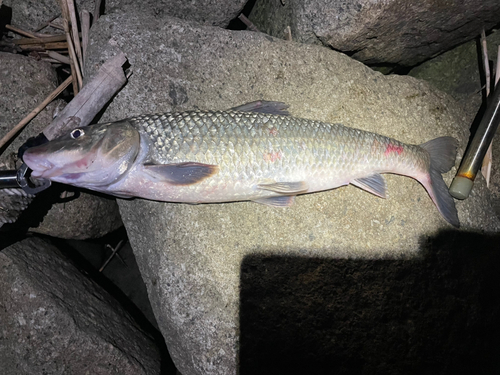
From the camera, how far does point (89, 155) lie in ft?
7.59

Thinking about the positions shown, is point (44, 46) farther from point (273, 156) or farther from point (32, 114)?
point (273, 156)

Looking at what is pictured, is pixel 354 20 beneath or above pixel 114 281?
above

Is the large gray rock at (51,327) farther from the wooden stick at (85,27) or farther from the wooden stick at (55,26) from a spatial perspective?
the wooden stick at (55,26)

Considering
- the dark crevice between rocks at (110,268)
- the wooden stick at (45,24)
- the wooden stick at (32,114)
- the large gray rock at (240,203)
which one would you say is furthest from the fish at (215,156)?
the dark crevice between rocks at (110,268)

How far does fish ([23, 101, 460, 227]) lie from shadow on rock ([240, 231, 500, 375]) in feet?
2.16

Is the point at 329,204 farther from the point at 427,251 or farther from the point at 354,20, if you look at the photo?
the point at 354,20

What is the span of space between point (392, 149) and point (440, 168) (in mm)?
556

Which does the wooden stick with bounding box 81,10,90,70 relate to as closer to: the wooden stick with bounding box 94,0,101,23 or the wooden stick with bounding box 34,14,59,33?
the wooden stick with bounding box 94,0,101,23

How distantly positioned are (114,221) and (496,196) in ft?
13.7

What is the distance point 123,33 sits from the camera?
9.41 ft

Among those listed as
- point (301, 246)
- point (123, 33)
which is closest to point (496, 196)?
point (301, 246)

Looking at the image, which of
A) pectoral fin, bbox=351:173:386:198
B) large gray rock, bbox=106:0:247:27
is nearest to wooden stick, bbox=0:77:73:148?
large gray rock, bbox=106:0:247:27

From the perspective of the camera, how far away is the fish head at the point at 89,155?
2.26 meters

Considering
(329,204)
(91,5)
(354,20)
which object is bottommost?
(329,204)
